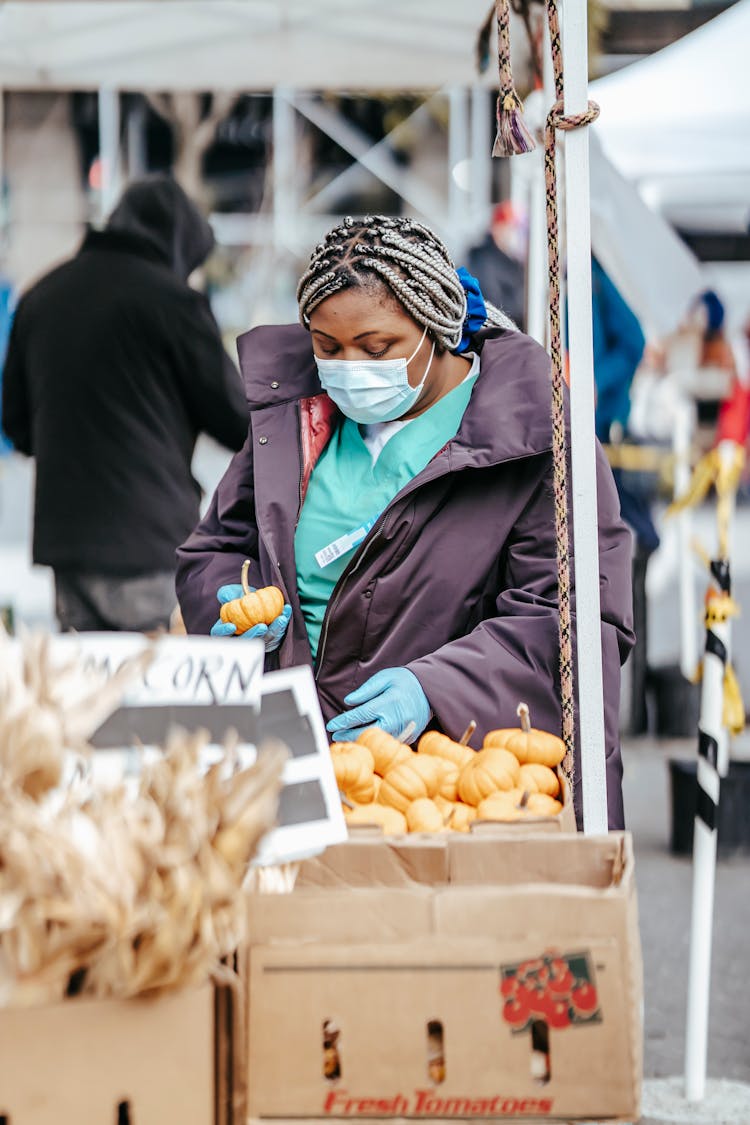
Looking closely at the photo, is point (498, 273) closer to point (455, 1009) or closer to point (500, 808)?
point (500, 808)

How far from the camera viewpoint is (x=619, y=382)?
6242 millimetres

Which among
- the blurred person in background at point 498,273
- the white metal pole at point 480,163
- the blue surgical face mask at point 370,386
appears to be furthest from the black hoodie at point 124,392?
the white metal pole at point 480,163

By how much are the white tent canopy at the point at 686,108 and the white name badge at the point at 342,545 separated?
4.82 meters

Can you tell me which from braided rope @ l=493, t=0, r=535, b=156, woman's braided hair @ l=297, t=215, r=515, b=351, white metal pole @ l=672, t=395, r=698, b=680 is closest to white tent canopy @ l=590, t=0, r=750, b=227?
white metal pole @ l=672, t=395, r=698, b=680

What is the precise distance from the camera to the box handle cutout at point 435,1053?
1.58m

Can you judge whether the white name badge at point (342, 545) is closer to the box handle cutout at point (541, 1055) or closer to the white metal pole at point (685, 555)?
the box handle cutout at point (541, 1055)

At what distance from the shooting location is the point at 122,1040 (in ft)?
4.78

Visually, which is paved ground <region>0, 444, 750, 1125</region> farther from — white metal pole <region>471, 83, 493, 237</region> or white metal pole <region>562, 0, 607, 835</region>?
white metal pole <region>471, 83, 493, 237</region>

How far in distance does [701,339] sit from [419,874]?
9.48 metres

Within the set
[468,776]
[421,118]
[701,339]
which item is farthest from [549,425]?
[421,118]

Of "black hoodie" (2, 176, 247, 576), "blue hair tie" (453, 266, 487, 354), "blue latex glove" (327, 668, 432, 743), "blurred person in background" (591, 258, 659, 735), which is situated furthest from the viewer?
"blurred person in background" (591, 258, 659, 735)

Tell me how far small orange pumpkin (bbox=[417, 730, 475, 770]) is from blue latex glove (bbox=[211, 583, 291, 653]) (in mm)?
398

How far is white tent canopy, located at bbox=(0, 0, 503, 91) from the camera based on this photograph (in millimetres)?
6062

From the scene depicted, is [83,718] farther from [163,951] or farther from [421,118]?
[421,118]
